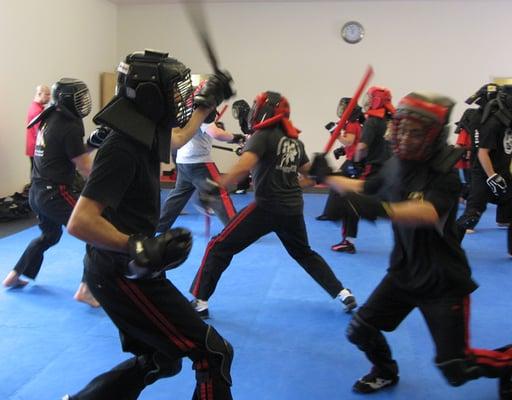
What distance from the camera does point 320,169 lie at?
8.57 ft

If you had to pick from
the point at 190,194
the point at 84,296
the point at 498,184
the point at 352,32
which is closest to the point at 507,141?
the point at 498,184

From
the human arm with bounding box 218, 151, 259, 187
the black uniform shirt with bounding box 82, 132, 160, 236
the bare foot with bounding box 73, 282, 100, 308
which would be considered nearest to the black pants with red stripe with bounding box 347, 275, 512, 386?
the human arm with bounding box 218, 151, 259, 187

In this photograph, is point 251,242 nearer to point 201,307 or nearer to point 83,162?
point 201,307

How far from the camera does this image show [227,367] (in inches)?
83.1

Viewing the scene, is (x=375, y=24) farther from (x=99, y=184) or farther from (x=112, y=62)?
(x=99, y=184)

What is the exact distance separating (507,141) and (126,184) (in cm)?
458

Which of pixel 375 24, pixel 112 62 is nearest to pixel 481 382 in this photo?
pixel 375 24

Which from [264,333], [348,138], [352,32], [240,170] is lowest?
[264,333]

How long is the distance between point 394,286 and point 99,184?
5.08ft

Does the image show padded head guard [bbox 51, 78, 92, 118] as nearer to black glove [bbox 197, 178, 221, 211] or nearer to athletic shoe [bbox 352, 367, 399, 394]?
black glove [bbox 197, 178, 221, 211]

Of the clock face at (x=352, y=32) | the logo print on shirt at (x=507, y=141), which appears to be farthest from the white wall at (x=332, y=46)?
the logo print on shirt at (x=507, y=141)

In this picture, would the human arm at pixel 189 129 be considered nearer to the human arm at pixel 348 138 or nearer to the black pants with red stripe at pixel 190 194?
the black pants with red stripe at pixel 190 194

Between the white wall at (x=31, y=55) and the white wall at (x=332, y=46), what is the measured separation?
63.2 inches

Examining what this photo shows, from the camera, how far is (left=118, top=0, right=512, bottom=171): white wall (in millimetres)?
10086
